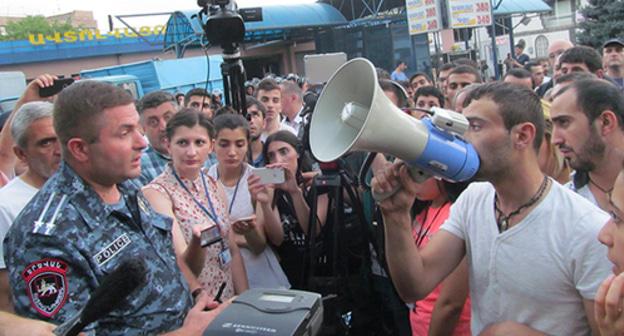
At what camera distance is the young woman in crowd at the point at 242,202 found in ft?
9.92

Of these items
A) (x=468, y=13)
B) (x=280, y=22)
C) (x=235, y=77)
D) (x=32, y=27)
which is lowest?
(x=235, y=77)

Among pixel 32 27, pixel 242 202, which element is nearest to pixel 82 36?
pixel 242 202

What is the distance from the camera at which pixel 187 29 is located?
16.9 meters

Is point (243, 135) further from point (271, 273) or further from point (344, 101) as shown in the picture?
point (344, 101)

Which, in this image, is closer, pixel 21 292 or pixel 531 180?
pixel 21 292

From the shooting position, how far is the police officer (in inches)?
60.1

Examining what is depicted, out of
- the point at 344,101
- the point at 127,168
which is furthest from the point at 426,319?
the point at 127,168

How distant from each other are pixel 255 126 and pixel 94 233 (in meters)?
2.98

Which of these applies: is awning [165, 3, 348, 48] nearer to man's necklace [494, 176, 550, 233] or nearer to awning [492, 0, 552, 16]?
awning [492, 0, 552, 16]

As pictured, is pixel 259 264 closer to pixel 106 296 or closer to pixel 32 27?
pixel 106 296

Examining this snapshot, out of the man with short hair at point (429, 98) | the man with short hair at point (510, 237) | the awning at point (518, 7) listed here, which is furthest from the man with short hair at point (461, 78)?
the awning at point (518, 7)

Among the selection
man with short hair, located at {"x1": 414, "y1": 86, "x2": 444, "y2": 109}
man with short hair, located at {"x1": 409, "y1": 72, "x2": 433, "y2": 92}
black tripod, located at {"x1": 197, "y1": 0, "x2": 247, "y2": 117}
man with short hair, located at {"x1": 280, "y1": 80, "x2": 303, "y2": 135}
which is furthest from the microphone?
man with short hair, located at {"x1": 409, "y1": 72, "x2": 433, "y2": 92}

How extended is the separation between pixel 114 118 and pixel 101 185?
243 millimetres

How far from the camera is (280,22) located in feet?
61.0
